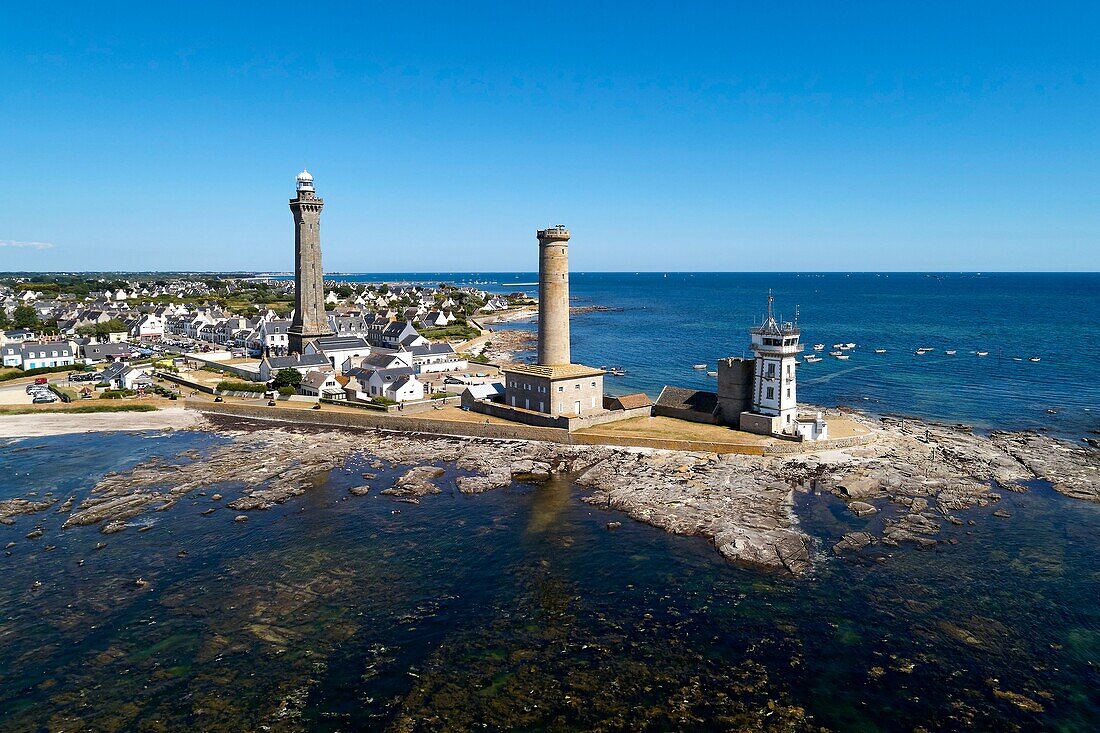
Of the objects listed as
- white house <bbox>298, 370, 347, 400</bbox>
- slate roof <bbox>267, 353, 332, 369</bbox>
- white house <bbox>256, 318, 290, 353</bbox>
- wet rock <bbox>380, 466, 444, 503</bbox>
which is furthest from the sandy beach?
wet rock <bbox>380, 466, 444, 503</bbox>

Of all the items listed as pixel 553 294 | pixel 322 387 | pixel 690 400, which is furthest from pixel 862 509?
pixel 322 387

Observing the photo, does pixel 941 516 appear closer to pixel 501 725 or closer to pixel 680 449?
pixel 680 449

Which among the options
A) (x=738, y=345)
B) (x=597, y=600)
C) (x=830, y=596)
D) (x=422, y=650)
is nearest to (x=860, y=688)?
(x=830, y=596)

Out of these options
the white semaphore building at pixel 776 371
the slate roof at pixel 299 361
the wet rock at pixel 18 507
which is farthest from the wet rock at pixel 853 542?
the slate roof at pixel 299 361

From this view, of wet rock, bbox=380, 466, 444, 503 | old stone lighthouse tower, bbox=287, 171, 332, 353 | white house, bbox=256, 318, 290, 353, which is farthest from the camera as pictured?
white house, bbox=256, 318, 290, 353

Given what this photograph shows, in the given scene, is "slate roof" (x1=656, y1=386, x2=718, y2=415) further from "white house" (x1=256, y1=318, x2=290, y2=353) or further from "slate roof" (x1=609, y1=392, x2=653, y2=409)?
"white house" (x1=256, y1=318, x2=290, y2=353)

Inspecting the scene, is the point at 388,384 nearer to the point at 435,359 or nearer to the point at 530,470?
the point at 435,359

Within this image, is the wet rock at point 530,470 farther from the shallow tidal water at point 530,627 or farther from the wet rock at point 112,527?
the wet rock at point 112,527

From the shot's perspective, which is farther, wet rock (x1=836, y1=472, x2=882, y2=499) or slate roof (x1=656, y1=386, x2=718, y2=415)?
slate roof (x1=656, y1=386, x2=718, y2=415)
